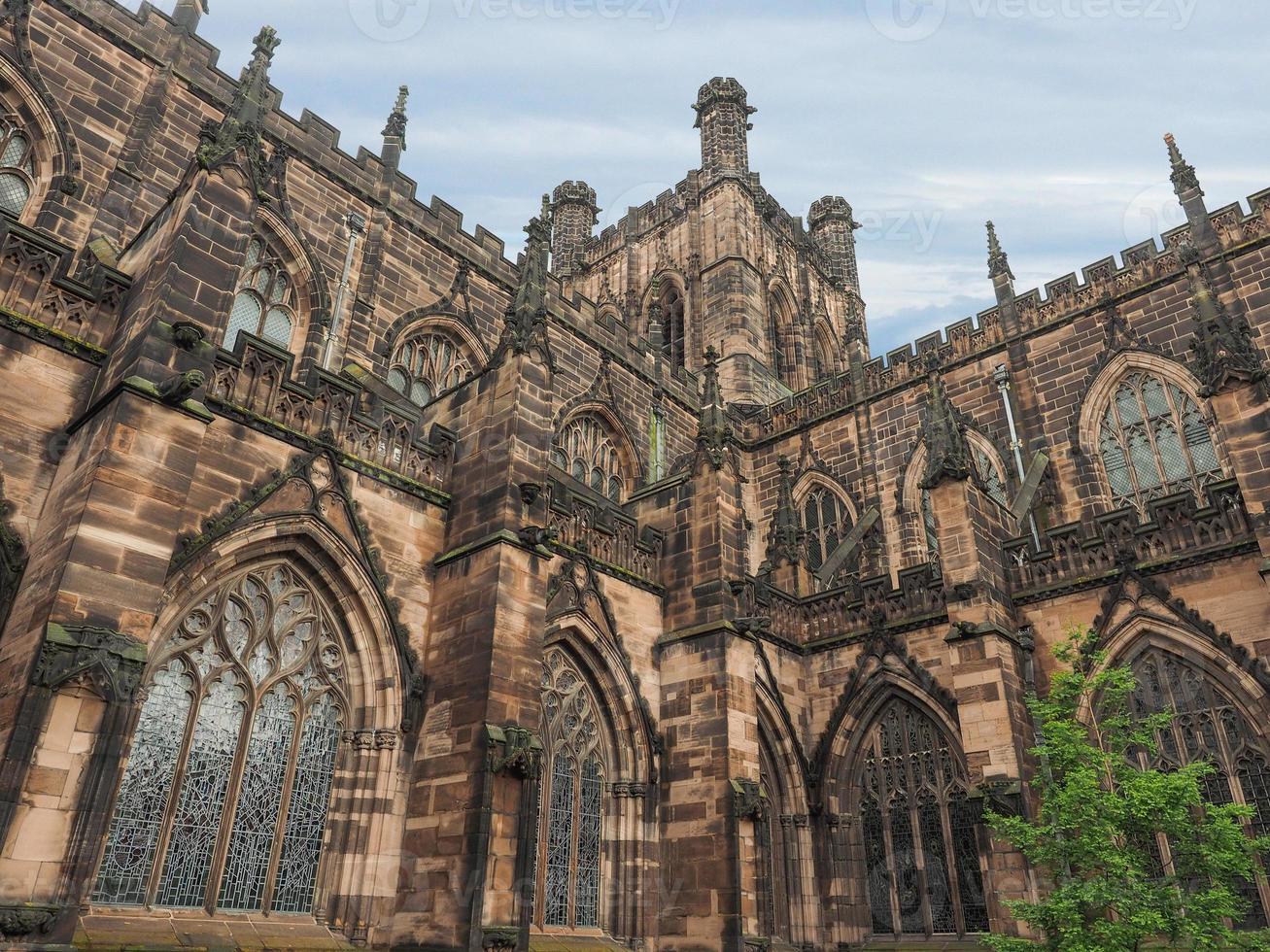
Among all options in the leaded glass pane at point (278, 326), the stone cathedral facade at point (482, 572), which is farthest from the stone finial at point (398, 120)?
the leaded glass pane at point (278, 326)

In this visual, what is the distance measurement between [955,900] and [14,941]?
40.2 feet

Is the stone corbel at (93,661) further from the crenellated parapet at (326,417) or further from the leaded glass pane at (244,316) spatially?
the leaded glass pane at (244,316)

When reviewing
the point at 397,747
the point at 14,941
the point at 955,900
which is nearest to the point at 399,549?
the point at 397,747

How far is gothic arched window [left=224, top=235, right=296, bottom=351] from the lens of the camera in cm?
1490

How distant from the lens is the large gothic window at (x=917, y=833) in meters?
13.9

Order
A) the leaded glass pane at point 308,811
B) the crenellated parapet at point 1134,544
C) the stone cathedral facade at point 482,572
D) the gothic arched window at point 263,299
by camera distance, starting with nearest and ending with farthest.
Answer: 1. the stone cathedral facade at point 482,572
2. the leaded glass pane at point 308,811
3. the crenellated parapet at point 1134,544
4. the gothic arched window at point 263,299

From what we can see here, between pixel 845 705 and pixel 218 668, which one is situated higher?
pixel 845 705

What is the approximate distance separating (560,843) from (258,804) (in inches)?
167

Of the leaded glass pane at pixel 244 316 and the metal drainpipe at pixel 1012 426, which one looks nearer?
the leaded glass pane at pixel 244 316

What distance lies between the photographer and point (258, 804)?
9727 millimetres

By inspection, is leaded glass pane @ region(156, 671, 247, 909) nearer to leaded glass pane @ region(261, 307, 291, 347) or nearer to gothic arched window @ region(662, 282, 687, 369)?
leaded glass pane @ region(261, 307, 291, 347)

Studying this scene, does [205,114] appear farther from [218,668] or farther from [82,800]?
[82,800]

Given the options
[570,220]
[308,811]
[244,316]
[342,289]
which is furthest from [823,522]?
[570,220]

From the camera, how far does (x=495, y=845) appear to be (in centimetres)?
955
